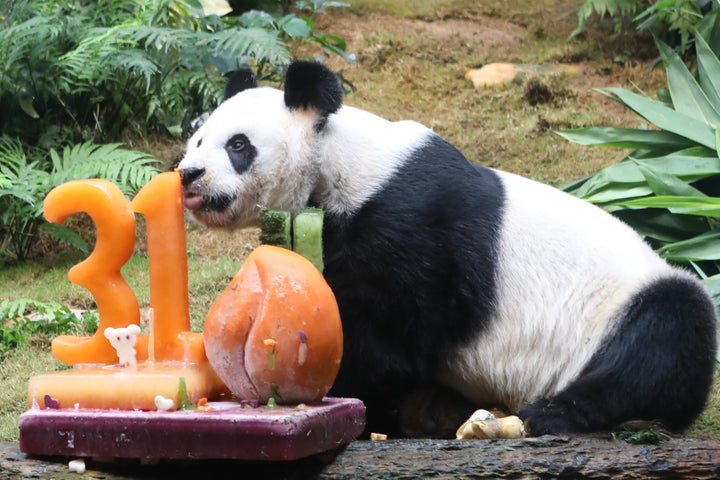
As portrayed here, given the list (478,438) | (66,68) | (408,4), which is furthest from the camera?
(408,4)

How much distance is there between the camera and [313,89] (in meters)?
3.83

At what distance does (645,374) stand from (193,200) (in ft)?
5.88

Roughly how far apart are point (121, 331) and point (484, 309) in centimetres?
138

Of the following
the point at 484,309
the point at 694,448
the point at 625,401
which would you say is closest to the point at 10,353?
the point at 484,309

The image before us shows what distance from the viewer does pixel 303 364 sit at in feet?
10.1

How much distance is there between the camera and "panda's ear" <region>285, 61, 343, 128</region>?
3.82 meters

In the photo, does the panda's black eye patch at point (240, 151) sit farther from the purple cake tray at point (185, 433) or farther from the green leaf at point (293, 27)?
the green leaf at point (293, 27)

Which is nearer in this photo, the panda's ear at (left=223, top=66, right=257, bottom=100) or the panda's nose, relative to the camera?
the panda's nose

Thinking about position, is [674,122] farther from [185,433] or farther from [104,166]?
[185,433]

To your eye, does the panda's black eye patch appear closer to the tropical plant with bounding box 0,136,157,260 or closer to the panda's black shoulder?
the panda's black shoulder

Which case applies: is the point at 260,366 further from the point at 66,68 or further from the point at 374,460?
the point at 66,68

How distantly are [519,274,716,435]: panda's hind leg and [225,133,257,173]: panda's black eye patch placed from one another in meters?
1.39

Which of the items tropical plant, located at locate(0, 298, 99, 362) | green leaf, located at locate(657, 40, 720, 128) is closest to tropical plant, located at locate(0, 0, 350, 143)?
tropical plant, located at locate(0, 298, 99, 362)

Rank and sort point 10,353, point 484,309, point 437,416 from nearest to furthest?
point 484,309
point 437,416
point 10,353
